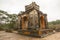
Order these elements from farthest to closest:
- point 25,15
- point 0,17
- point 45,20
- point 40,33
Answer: point 0,17
point 45,20
point 25,15
point 40,33

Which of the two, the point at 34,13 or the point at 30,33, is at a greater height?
the point at 34,13

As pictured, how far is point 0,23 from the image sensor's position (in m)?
32.2

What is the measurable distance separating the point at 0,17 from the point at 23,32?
2159 cm

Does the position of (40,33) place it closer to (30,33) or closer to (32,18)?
(30,33)

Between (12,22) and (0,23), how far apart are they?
427 centimetres

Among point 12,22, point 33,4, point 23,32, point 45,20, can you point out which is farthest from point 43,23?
point 12,22

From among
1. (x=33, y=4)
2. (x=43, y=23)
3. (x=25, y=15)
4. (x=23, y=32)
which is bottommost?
(x=23, y=32)

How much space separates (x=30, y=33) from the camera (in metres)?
10.9

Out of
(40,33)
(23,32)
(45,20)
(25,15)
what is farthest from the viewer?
(45,20)

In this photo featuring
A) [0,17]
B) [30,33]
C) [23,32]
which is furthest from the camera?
[0,17]

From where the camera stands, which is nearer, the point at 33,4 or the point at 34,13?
the point at 34,13

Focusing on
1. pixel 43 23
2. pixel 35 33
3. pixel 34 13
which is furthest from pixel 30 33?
pixel 43 23

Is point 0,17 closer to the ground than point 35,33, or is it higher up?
higher up

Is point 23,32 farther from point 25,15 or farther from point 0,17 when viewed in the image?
point 0,17
